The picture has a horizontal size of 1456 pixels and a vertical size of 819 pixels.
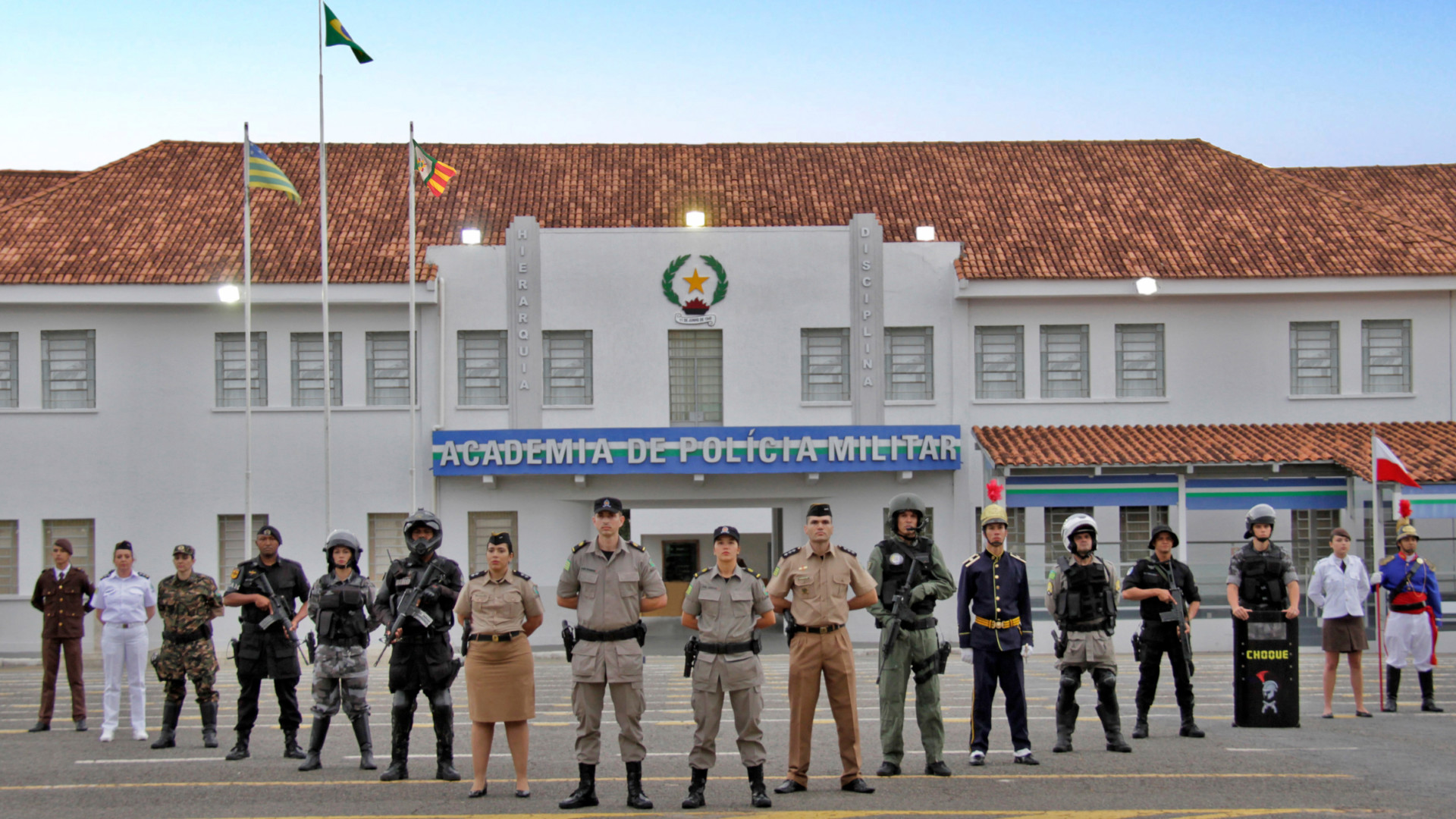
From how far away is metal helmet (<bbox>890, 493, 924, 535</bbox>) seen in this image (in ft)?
34.4

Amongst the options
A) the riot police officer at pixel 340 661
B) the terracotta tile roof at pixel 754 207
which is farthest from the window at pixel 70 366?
the riot police officer at pixel 340 661

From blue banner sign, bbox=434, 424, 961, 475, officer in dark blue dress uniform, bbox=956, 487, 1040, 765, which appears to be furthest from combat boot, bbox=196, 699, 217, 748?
blue banner sign, bbox=434, 424, 961, 475

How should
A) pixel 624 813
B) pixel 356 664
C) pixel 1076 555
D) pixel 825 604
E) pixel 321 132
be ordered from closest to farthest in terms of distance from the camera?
pixel 624 813
pixel 825 604
pixel 356 664
pixel 1076 555
pixel 321 132

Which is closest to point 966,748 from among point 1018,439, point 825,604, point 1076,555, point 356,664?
point 1076,555

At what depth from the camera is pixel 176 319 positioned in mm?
25578

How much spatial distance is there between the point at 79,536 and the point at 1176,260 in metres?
20.3

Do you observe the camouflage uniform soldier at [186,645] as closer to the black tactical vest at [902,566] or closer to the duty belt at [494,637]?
the duty belt at [494,637]

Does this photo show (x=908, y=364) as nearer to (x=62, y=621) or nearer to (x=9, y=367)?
(x=62, y=621)

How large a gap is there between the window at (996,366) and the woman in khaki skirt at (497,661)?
17.4 meters

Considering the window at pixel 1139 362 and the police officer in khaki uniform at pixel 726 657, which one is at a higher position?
the window at pixel 1139 362

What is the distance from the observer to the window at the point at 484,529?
25625mm

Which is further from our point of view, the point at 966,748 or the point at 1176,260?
the point at 1176,260

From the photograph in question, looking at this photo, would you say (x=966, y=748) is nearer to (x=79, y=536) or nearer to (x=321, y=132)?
(x=321, y=132)

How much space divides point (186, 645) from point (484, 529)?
13108mm
